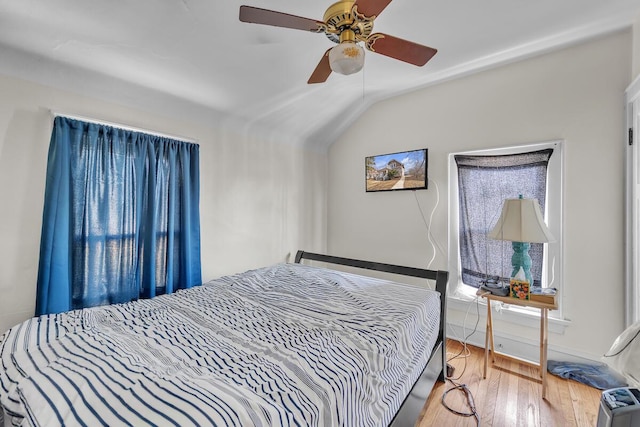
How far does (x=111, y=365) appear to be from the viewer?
0.92 metres

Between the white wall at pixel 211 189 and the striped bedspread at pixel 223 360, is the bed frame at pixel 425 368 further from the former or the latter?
the white wall at pixel 211 189

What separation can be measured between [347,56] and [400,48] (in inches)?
16.9

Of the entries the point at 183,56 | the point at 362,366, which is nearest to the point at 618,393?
the point at 362,366

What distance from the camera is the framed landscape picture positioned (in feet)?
9.26

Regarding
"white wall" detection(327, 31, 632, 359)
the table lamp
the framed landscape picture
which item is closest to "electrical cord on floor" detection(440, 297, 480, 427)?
"white wall" detection(327, 31, 632, 359)

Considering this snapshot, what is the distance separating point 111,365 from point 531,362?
2879 millimetres

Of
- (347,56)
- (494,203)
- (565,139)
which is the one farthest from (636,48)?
(347,56)

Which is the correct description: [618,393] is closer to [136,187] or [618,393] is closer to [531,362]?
[531,362]

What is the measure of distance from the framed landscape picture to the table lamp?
917 mm

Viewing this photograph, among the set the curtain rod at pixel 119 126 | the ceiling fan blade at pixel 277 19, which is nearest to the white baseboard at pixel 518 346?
the ceiling fan blade at pixel 277 19

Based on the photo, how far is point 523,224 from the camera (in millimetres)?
1900

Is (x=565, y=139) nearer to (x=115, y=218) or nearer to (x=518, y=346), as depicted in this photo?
(x=518, y=346)

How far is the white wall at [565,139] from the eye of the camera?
194 centimetres

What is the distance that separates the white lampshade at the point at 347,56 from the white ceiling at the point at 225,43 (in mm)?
594
